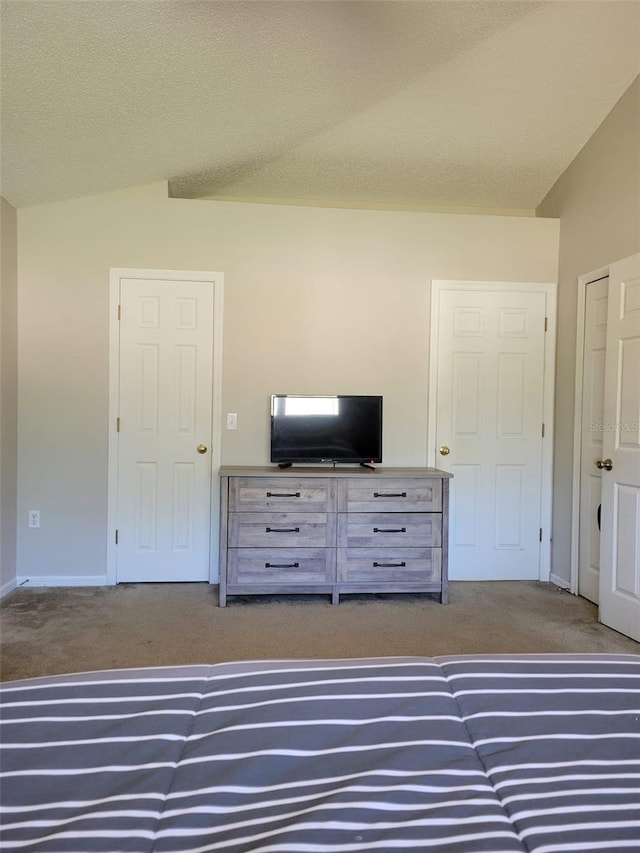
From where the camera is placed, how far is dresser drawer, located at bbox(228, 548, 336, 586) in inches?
125

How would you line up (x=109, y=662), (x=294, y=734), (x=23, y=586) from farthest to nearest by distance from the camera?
(x=23, y=586)
(x=109, y=662)
(x=294, y=734)

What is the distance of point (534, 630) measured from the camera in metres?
2.89

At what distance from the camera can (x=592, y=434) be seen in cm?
341

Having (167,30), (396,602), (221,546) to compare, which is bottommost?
(396,602)

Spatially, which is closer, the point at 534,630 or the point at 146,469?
the point at 534,630

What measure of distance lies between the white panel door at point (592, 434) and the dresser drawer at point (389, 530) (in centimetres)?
108

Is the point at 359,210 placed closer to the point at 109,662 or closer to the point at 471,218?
the point at 471,218

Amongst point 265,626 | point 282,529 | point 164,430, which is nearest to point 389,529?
point 282,529

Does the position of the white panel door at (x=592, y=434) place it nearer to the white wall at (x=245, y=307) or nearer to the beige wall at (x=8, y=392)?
the white wall at (x=245, y=307)

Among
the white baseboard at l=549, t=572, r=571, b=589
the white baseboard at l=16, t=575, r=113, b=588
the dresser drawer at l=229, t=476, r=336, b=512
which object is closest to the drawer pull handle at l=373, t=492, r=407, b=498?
the dresser drawer at l=229, t=476, r=336, b=512

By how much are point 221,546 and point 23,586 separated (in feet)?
4.94

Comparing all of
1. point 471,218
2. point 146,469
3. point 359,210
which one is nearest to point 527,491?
point 471,218

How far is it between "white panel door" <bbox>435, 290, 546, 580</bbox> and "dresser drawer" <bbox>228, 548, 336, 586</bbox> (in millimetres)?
1094

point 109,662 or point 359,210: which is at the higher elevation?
point 359,210
